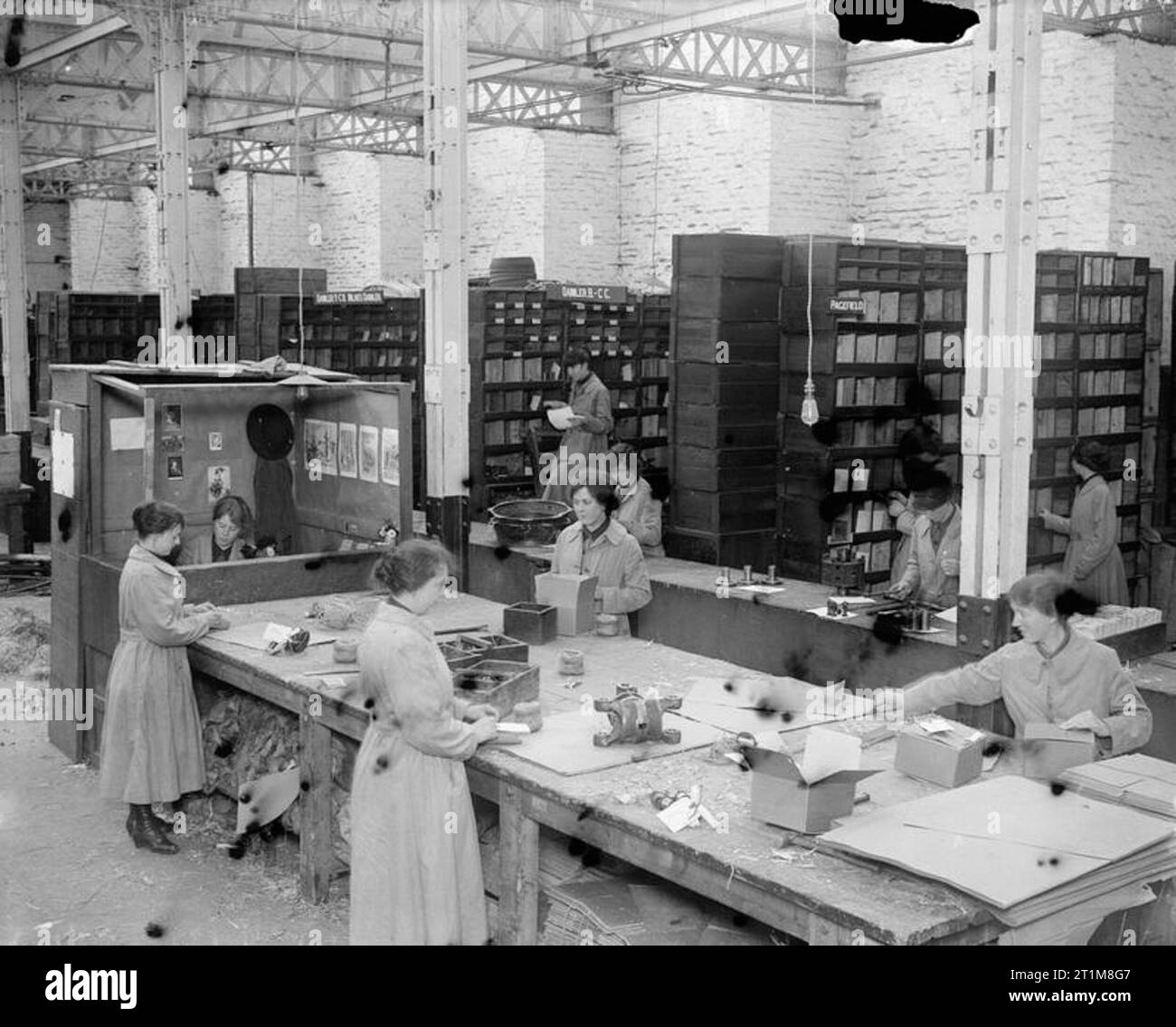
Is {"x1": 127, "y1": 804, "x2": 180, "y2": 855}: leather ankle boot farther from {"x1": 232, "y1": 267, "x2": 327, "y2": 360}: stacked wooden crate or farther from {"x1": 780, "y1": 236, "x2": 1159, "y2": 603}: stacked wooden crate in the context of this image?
{"x1": 232, "y1": 267, "x2": 327, "y2": 360}: stacked wooden crate

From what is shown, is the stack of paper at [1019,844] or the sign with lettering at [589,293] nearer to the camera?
the stack of paper at [1019,844]

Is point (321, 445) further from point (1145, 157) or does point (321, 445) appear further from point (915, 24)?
point (1145, 157)

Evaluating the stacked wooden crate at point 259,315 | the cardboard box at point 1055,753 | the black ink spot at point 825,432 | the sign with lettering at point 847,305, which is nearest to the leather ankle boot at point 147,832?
the cardboard box at point 1055,753

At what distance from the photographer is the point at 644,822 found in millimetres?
4352

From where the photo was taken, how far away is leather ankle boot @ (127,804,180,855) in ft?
22.7

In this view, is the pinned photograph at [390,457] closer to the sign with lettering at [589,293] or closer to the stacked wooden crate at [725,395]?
the stacked wooden crate at [725,395]

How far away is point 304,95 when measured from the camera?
19750 mm

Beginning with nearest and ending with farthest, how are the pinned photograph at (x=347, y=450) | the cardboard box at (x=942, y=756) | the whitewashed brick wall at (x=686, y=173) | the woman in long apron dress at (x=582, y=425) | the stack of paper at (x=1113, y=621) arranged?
the cardboard box at (x=942, y=756)
the stack of paper at (x=1113, y=621)
the pinned photograph at (x=347, y=450)
the woman in long apron dress at (x=582, y=425)
the whitewashed brick wall at (x=686, y=173)

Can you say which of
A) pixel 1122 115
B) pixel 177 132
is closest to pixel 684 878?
pixel 177 132

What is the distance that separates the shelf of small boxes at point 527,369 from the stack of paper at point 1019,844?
9.46m

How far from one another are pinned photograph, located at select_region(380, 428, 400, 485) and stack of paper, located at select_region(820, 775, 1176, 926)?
5.01 m

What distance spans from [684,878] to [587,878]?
2.66 feet

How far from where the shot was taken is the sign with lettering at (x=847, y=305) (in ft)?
34.9
